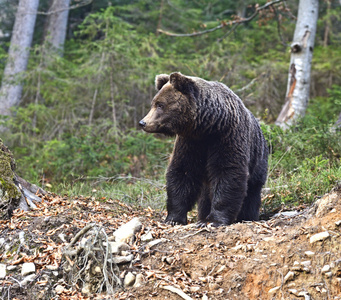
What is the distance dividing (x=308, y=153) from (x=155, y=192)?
278cm

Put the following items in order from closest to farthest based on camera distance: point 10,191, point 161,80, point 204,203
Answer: point 10,191 → point 161,80 → point 204,203

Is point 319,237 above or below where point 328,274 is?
Answer: above

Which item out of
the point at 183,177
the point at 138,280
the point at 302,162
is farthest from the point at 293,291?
the point at 302,162

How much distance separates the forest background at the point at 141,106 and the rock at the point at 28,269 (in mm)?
2595

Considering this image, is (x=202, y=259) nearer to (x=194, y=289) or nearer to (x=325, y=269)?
(x=194, y=289)

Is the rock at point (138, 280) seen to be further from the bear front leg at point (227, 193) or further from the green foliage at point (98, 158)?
the green foliage at point (98, 158)

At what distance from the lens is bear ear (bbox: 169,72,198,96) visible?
5.44 meters

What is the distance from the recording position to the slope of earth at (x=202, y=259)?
3.78 metres

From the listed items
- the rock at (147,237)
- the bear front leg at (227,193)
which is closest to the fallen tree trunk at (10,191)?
the rock at (147,237)

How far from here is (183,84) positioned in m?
5.49

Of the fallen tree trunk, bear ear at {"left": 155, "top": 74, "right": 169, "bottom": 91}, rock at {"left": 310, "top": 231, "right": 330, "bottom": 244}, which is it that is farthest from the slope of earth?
bear ear at {"left": 155, "top": 74, "right": 169, "bottom": 91}

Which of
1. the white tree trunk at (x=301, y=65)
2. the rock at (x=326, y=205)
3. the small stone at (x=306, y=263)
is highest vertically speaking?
the white tree trunk at (x=301, y=65)

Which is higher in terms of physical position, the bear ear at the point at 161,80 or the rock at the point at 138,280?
the bear ear at the point at 161,80

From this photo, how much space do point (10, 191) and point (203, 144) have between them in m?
2.36
